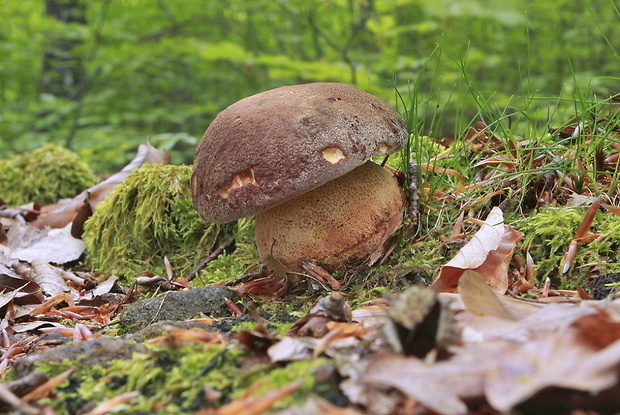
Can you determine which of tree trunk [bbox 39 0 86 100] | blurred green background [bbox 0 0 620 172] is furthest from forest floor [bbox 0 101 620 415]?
tree trunk [bbox 39 0 86 100]

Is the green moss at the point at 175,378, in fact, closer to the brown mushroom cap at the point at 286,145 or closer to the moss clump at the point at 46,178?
the brown mushroom cap at the point at 286,145

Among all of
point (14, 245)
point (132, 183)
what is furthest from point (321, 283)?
point (14, 245)

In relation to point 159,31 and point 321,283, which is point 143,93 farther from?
point 321,283

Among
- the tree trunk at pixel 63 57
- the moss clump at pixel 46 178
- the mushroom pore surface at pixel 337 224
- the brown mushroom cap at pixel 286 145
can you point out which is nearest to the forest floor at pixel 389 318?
the mushroom pore surface at pixel 337 224

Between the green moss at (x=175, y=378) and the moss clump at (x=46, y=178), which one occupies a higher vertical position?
the green moss at (x=175, y=378)

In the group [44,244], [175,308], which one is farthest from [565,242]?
[44,244]

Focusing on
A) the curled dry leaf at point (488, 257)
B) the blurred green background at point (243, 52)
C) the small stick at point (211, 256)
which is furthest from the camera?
the blurred green background at point (243, 52)

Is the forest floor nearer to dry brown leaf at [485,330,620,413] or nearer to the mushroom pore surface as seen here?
dry brown leaf at [485,330,620,413]

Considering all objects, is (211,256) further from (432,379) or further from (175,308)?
(432,379)
